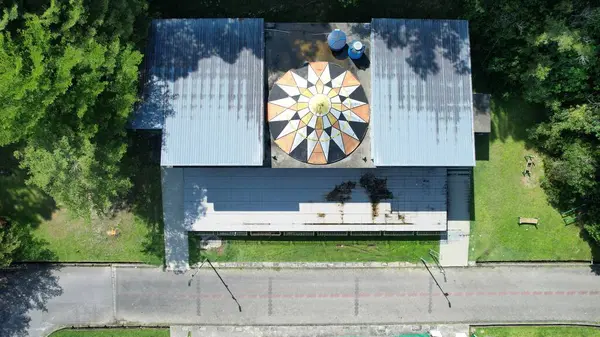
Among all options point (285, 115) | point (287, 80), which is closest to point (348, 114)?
point (285, 115)

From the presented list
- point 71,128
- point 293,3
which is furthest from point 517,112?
point 71,128

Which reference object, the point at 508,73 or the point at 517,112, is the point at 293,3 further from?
the point at 517,112

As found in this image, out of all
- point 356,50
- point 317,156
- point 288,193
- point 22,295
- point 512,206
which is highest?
point 356,50

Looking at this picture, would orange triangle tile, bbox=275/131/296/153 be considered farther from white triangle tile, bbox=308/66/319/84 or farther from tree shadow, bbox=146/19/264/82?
tree shadow, bbox=146/19/264/82

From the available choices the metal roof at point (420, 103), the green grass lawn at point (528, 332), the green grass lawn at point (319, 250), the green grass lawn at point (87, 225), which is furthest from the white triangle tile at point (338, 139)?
the green grass lawn at point (528, 332)

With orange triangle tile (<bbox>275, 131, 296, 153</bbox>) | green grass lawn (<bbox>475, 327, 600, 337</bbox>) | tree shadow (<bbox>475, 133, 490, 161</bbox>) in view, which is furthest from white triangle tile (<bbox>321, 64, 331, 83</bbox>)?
green grass lawn (<bbox>475, 327, 600, 337</bbox>)

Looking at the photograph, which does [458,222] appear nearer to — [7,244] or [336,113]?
[336,113]
